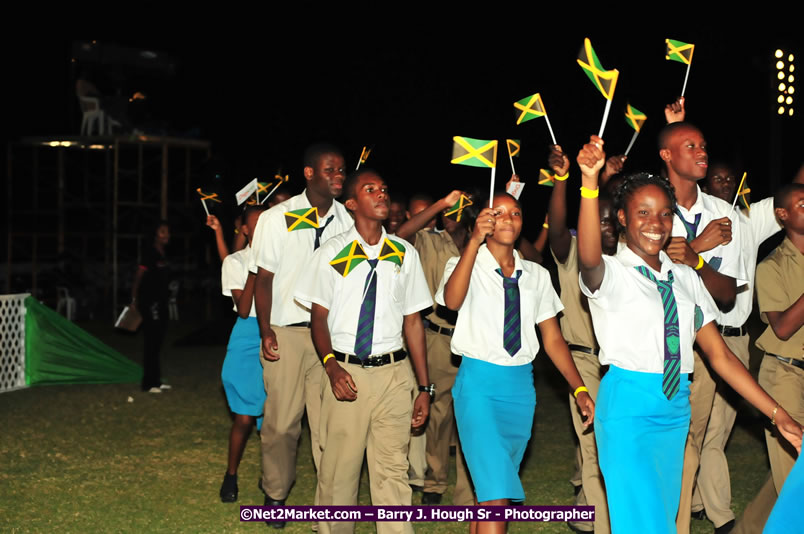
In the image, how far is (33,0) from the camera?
28.0 m

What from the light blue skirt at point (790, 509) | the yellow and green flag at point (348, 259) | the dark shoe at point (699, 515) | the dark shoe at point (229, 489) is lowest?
the dark shoe at point (229, 489)

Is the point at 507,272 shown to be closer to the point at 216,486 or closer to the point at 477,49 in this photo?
the point at 216,486

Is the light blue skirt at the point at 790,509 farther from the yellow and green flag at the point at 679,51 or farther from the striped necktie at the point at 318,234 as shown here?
the striped necktie at the point at 318,234

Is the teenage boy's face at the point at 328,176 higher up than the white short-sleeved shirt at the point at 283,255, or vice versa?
the teenage boy's face at the point at 328,176

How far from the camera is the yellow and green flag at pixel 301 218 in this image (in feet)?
21.5

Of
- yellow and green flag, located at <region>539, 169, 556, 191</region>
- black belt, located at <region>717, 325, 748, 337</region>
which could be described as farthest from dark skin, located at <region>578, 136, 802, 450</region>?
yellow and green flag, located at <region>539, 169, 556, 191</region>

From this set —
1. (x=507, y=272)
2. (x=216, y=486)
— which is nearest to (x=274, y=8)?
(x=216, y=486)

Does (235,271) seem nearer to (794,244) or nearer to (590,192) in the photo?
(794,244)

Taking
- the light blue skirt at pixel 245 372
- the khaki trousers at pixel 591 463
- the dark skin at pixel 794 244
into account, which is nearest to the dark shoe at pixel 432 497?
the khaki trousers at pixel 591 463

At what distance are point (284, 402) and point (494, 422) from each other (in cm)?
200

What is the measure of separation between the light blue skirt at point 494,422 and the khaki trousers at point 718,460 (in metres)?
1.58

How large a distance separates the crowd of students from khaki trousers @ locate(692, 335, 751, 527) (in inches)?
0.5

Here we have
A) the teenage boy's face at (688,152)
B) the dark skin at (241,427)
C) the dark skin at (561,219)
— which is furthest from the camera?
the dark skin at (241,427)

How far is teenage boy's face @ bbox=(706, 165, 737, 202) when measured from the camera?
7426mm
